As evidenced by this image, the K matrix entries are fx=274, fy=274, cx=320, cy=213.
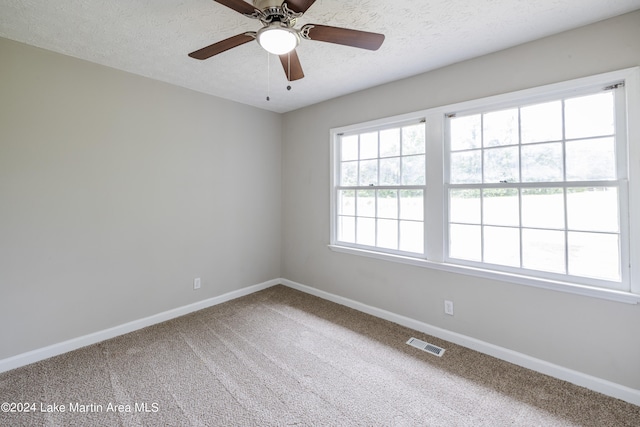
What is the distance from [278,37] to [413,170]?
1.85 m

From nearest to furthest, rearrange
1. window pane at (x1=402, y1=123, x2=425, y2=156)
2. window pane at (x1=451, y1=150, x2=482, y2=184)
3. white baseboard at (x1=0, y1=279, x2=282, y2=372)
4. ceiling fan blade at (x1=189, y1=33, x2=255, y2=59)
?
ceiling fan blade at (x1=189, y1=33, x2=255, y2=59) → white baseboard at (x1=0, y1=279, x2=282, y2=372) → window pane at (x1=451, y1=150, x2=482, y2=184) → window pane at (x1=402, y1=123, x2=425, y2=156)

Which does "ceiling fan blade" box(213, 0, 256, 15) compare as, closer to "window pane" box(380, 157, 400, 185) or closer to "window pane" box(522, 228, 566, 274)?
"window pane" box(380, 157, 400, 185)

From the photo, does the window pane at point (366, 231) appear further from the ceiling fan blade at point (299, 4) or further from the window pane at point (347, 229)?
the ceiling fan blade at point (299, 4)

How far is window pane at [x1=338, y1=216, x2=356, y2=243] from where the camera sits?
3.33 metres

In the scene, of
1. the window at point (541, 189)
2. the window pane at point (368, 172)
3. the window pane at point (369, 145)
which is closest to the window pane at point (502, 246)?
the window at point (541, 189)

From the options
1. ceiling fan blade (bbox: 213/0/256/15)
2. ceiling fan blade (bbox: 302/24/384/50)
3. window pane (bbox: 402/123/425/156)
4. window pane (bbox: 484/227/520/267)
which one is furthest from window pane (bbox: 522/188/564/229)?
ceiling fan blade (bbox: 213/0/256/15)

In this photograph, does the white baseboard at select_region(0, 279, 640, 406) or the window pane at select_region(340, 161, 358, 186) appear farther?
the window pane at select_region(340, 161, 358, 186)

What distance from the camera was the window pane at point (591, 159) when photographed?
1.87 metres

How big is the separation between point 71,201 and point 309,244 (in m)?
2.47

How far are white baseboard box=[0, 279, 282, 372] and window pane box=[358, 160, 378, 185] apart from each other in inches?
82.4

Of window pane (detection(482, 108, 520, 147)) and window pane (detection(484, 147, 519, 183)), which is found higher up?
window pane (detection(482, 108, 520, 147))

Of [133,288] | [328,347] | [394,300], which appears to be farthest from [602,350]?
[133,288]

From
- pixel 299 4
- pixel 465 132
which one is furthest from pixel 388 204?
pixel 299 4

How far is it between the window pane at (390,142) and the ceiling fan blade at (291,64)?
1328 millimetres
